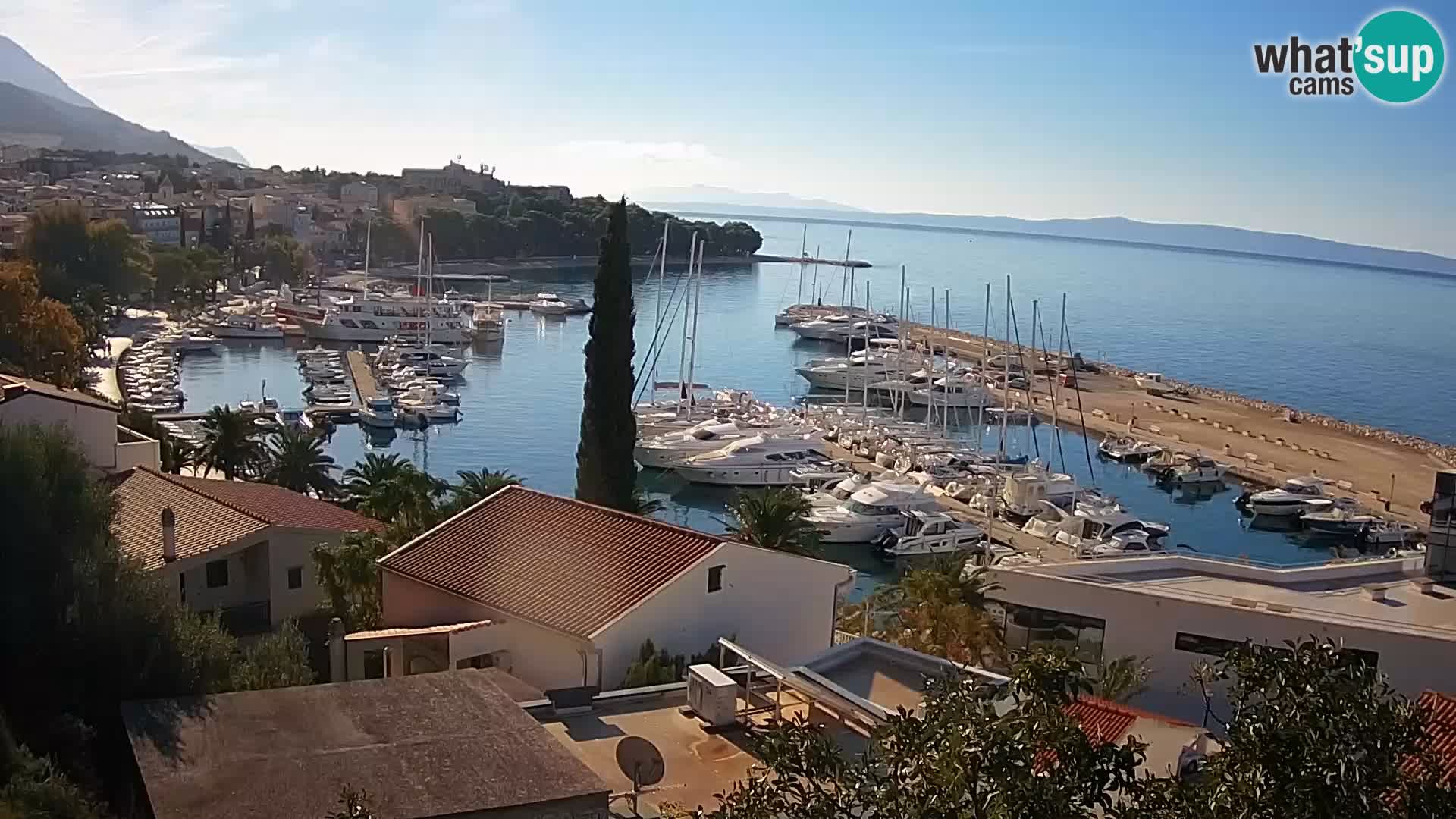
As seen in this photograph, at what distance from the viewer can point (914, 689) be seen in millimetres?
10258

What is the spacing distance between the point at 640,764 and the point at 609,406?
45.3 ft

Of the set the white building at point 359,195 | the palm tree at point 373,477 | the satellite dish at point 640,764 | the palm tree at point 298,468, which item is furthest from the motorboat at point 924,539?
the white building at point 359,195

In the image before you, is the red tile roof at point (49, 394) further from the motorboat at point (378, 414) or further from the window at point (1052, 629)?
the motorboat at point (378, 414)

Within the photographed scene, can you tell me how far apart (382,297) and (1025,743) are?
64213 millimetres

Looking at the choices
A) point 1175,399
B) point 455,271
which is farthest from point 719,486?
point 455,271

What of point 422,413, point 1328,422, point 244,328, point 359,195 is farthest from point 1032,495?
point 359,195

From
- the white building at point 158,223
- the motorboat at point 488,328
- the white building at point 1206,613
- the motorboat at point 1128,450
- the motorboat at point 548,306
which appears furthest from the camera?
the white building at point 158,223

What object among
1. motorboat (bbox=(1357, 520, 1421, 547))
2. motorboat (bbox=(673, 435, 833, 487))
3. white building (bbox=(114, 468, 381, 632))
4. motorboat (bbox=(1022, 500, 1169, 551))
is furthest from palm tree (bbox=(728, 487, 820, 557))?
motorboat (bbox=(1357, 520, 1421, 547))

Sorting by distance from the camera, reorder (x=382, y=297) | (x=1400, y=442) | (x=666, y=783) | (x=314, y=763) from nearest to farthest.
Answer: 1. (x=314, y=763)
2. (x=666, y=783)
3. (x=1400, y=442)
4. (x=382, y=297)

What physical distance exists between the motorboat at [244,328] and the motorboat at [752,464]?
32780 millimetres

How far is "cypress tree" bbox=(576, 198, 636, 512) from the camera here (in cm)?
2130

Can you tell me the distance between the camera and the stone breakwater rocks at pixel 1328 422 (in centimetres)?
4906

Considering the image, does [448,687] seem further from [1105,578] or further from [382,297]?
[382,297]

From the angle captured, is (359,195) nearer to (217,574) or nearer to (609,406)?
(609,406)
